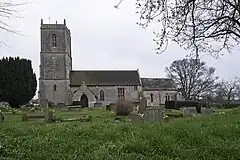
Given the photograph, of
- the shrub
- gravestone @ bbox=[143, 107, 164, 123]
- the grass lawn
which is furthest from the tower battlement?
the grass lawn

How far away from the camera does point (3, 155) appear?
6551mm

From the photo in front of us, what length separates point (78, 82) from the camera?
74.6m

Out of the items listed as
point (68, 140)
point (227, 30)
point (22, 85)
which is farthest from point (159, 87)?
point (68, 140)

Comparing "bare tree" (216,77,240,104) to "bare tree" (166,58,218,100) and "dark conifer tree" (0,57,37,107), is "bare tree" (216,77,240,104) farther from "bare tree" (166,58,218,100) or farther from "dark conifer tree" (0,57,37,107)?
"dark conifer tree" (0,57,37,107)

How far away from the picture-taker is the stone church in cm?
7081

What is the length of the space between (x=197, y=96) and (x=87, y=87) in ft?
68.4

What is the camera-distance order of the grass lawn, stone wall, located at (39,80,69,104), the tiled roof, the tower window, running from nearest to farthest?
the grass lawn < stone wall, located at (39,80,69,104) < the tower window < the tiled roof

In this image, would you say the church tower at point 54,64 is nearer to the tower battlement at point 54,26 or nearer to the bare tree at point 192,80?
the tower battlement at point 54,26

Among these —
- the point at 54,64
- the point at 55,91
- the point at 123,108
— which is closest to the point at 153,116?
the point at 123,108

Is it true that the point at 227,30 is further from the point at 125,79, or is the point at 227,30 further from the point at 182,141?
the point at 125,79

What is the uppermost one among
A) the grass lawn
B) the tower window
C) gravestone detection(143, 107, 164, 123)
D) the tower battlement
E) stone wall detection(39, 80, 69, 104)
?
the tower battlement

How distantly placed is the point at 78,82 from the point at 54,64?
622 centimetres

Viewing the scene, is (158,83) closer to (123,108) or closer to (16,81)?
(16,81)

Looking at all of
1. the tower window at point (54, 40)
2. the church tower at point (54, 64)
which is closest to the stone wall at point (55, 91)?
the church tower at point (54, 64)
